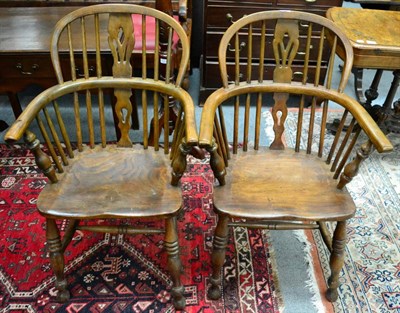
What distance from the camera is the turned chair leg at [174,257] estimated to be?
1.44m

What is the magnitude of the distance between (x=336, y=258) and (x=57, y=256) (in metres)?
1.13

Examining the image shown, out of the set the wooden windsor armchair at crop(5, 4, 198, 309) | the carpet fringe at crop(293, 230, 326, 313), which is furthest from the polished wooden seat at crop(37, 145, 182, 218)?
the carpet fringe at crop(293, 230, 326, 313)

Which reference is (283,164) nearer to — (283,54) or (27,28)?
(283,54)

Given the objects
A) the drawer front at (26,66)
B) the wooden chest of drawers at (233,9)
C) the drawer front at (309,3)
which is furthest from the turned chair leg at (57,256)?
the drawer front at (309,3)

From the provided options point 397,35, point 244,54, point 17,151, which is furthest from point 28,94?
point 397,35

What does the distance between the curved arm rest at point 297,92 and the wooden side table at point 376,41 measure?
24.7 inches

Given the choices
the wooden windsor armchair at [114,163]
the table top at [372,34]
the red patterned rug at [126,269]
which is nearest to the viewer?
the wooden windsor armchair at [114,163]

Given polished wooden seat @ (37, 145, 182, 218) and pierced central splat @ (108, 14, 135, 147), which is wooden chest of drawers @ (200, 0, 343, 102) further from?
polished wooden seat @ (37, 145, 182, 218)

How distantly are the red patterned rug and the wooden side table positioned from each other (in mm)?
1112

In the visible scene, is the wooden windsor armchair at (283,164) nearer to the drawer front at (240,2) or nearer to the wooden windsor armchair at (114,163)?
the wooden windsor armchair at (114,163)

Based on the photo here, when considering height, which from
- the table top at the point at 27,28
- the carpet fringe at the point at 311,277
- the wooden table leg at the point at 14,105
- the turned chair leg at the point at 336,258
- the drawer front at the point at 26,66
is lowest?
the carpet fringe at the point at 311,277

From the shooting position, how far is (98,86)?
62.7 inches

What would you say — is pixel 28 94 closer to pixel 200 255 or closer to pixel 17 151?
pixel 17 151

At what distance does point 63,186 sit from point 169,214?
0.45m
